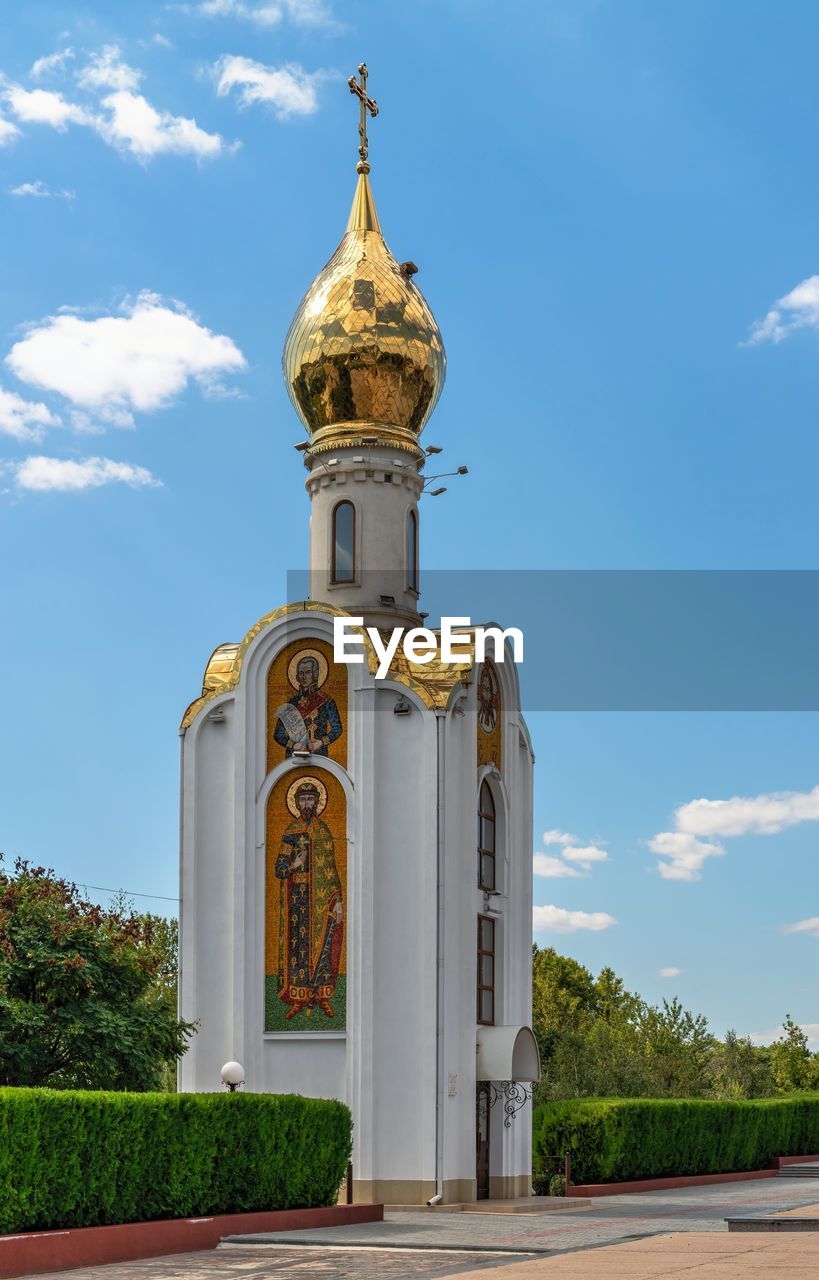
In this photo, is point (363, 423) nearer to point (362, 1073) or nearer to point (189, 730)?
point (189, 730)

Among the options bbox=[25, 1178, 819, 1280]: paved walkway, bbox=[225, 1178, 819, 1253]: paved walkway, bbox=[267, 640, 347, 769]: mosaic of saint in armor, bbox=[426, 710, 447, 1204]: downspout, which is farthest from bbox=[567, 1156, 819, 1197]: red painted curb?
bbox=[267, 640, 347, 769]: mosaic of saint in armor

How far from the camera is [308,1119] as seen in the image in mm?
22641

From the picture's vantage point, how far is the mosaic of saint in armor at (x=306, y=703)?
28.2m

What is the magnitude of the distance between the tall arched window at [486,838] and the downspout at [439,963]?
5.14 feet

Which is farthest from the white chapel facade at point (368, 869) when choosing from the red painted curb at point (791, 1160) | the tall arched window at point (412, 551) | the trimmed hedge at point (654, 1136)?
the red painted curb at point (791, 1160)

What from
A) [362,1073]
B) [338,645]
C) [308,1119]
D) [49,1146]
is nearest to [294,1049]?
[362,1073]

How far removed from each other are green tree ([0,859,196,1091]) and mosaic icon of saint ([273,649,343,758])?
17.6 feet

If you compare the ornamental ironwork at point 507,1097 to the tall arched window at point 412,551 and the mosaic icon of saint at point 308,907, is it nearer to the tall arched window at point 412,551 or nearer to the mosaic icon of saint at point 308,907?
the mosaic icon of saint at point 308,907

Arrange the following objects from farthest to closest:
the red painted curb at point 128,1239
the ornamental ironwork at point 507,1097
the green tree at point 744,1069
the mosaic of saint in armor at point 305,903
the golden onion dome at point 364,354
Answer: the green tree at point 744,1069 → the golden onion dome at point 364,354 → the ornamental ironwork at point 507,1097 → the mosaic of saint in armor at point 305,903 → the red painted curb at point 128,1239

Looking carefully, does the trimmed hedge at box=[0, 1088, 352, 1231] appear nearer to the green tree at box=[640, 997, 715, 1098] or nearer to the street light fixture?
the street light fixture

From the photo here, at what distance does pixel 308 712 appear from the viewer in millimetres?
28469

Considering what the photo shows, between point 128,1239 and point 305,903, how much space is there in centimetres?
1020

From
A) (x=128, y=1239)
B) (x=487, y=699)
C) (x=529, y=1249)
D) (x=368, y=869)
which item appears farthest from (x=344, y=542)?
(x=128, y=1239)

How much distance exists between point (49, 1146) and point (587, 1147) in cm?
1674
